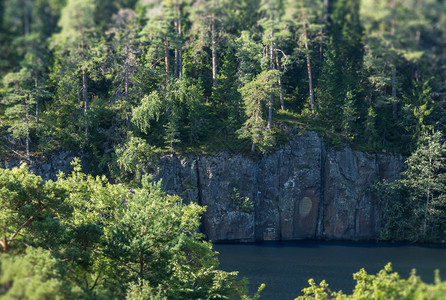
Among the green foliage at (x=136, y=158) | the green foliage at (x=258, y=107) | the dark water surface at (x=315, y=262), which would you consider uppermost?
the green foliage at (x=258, y=107)

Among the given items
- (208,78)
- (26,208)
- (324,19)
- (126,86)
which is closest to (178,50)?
(208,78)

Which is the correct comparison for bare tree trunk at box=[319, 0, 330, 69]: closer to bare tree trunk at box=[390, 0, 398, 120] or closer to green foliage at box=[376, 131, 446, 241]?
bare tree trunk at box=[390, 0, 398, 120]

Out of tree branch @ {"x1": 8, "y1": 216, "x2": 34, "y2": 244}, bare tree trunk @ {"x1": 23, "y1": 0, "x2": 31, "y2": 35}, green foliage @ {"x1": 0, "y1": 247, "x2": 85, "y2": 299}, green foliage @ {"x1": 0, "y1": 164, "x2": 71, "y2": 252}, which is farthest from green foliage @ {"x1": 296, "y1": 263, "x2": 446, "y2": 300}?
bare tree trunk @ {"x1": 23, "y1": 0, "x2": 31, "y2": 35}

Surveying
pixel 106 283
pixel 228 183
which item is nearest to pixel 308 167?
pixel 228 183

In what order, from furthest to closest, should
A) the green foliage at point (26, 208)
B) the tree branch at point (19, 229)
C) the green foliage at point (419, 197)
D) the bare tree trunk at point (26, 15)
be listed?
the green foliage at point (419, 197), the bare tree trunk at point (26, 15), the green foliage at point (26, 208), the tree branch at point (19, 229)

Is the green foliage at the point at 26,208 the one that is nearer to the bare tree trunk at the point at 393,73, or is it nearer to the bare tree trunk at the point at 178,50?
the bare tree trunk at the point at 178,50

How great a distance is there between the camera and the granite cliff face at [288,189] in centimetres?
4050

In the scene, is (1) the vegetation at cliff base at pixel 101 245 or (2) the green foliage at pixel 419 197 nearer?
(1) the vegetation at cliff base at pixel 101 245

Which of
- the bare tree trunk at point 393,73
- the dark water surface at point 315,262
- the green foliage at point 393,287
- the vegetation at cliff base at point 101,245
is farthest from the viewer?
the bare tree trunk at point 393,73

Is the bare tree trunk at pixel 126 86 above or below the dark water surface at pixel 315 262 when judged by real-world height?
above

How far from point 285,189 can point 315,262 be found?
891 centimetres

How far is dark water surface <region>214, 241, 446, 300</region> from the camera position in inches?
1187

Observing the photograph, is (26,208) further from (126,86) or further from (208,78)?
(208,78)

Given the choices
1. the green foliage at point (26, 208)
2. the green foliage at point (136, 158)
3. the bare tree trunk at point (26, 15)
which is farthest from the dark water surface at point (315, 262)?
the bare tree trunk at point (26, 15)
